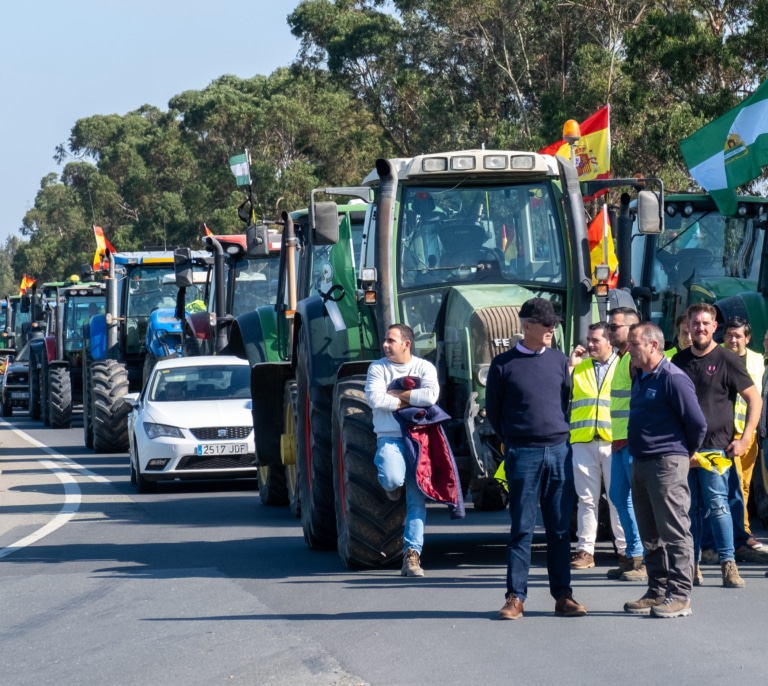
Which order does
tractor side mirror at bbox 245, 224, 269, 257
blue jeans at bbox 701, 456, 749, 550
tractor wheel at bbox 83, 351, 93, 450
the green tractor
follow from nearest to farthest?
1. blue jeans at bbox 701, 456, 749, 550
2. the green tractor
3. tractor side mirror at bbox 245, 224, 269, 257
4. tractor wheel at bbox 83, 351, 93, 450

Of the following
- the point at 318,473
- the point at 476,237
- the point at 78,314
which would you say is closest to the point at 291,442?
the point at 318,473

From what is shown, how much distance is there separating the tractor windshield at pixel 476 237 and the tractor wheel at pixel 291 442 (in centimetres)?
260

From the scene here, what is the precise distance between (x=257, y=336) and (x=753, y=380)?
26.5 ft

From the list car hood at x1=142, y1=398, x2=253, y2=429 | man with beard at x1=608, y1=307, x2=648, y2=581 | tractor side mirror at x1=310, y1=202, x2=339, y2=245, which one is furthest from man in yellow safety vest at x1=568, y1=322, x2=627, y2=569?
car hood at x1=142, y1=398, x2=253, y2=429

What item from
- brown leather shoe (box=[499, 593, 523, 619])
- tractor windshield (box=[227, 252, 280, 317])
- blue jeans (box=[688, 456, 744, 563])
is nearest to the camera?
brown leather shoe (box=[499, 593, 523, 619])

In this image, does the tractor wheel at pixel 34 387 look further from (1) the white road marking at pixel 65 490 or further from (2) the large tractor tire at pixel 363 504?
(2) the large tractor tire at pixel 363 504

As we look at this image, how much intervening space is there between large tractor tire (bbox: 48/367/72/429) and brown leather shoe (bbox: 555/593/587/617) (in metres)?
23.4

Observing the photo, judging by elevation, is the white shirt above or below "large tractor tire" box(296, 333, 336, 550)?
above

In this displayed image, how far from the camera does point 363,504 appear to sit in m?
10.3

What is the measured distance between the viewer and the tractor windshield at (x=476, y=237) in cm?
1116

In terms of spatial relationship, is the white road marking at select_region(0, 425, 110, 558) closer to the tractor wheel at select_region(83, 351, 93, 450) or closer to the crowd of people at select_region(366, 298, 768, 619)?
the tractor wheel at select_region(83, 351, 93, 450)

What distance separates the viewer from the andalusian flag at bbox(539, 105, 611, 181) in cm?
2247

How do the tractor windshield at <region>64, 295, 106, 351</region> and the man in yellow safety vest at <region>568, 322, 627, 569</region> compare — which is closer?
the man in yellow safety vest at <region>568, 322, 627, 569</region>

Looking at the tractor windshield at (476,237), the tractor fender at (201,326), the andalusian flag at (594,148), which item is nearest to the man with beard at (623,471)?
the tractor windshield at (476,237)
